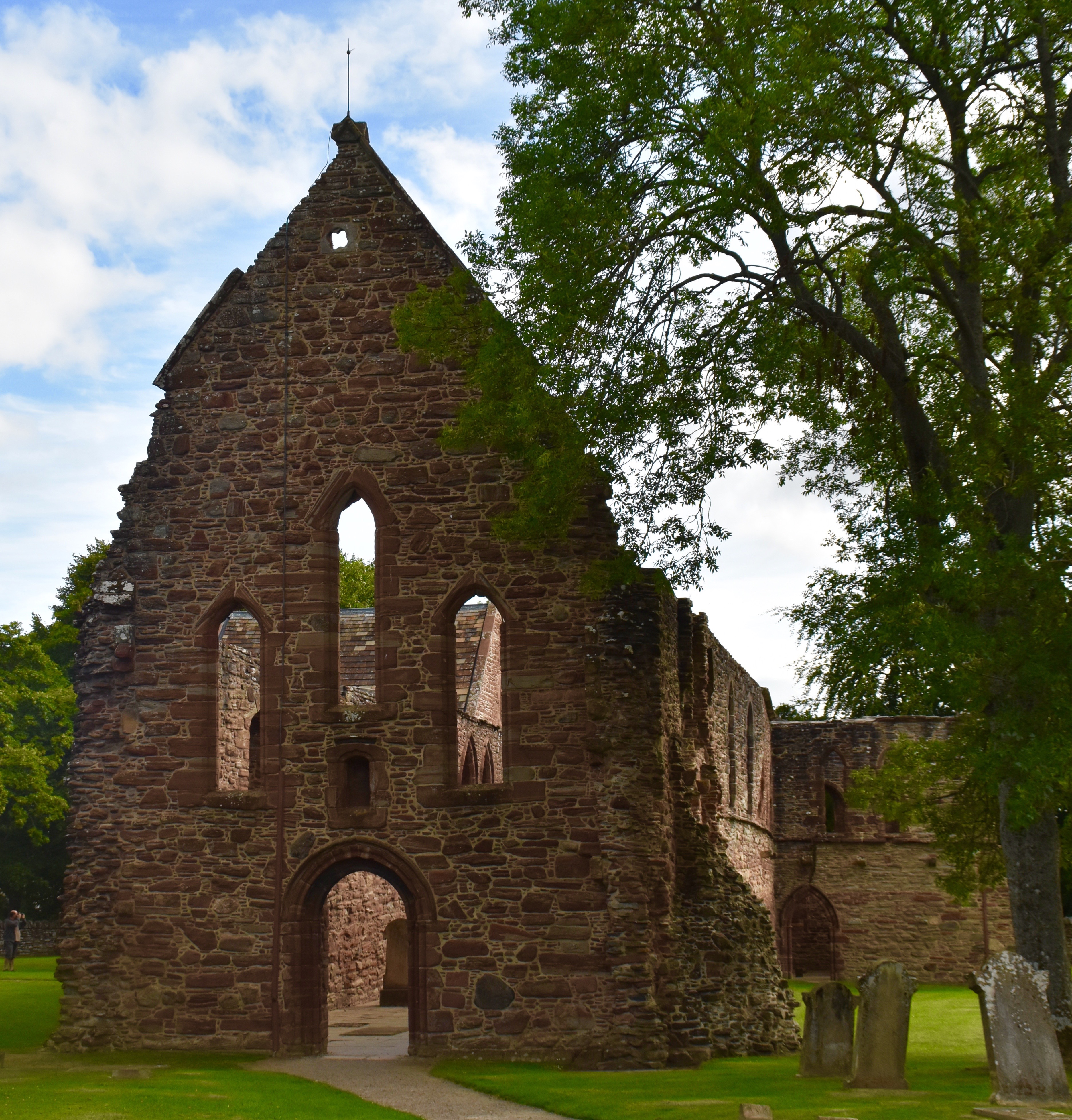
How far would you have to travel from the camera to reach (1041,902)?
13.2 metres

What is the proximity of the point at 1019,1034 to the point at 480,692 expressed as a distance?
16909 millimetres

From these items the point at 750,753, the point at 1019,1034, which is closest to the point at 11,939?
the point at 750,753

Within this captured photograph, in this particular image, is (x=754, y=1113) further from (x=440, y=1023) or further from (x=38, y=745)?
(x=38, y=745)

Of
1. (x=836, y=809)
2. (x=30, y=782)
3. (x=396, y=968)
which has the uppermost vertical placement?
(x=30, y=782)

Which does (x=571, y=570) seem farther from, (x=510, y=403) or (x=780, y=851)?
(x=780, y=851)

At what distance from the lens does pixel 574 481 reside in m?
15.3

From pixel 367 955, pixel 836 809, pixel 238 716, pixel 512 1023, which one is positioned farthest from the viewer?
pixel 836 809

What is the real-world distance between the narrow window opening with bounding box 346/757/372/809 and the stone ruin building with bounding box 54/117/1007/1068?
1.4 inches

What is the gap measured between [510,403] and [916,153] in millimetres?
4937

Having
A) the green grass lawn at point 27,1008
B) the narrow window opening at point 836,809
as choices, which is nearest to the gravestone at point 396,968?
the green grass lawn at point 27,1008

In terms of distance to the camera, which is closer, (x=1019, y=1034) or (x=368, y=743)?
(x=1019, y=1034)

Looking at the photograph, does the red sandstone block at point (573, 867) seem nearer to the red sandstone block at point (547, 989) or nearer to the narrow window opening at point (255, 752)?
the red sandstone block at point (547, 989)

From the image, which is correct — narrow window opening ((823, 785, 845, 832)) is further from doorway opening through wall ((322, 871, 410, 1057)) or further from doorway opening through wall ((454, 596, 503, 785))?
doorway opening through wall ((322, 871, 410, 1057))

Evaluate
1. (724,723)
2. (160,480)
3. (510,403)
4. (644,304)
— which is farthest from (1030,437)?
(724,723)
